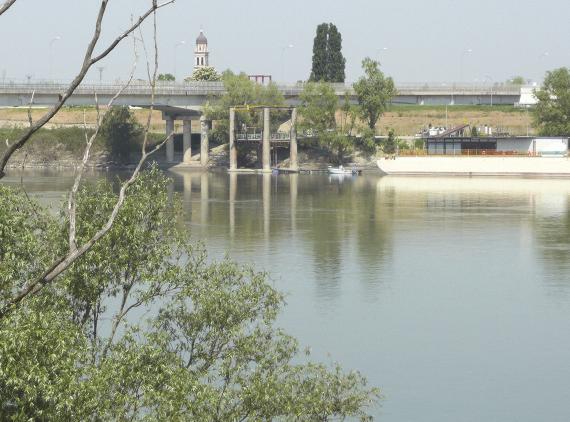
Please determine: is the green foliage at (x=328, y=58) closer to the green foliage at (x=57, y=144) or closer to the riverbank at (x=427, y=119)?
the riverbank at (x=427, y=119)

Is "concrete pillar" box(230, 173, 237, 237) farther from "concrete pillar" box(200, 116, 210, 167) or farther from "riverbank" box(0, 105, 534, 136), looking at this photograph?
"riverbank" box(0, 105, 534, 136)

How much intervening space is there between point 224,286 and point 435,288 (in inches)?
824

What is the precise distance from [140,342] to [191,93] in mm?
94583

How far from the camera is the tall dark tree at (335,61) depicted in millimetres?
133000

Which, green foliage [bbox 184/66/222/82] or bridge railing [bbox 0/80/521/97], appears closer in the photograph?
bridge railing [bbox 0/80/521/97]

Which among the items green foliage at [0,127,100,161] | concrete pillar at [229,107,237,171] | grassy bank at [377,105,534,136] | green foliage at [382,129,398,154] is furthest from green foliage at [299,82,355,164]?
green foliage at [0,127,100,161]

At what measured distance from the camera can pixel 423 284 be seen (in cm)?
4697

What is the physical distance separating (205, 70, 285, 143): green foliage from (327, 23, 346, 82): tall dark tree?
A: 13.4 meters

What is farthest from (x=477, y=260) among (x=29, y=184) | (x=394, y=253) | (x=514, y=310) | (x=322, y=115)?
(x=322, y=115)

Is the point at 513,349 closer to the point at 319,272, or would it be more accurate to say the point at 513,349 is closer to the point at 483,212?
the point at 319,272

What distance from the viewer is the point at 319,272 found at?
48688 mm

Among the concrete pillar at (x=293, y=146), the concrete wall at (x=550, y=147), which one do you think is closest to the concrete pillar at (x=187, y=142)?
the concrete pillar at (x=293, y=146)

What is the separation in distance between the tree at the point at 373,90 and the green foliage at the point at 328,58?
40.2ft

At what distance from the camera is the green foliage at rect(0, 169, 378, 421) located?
16.5m
